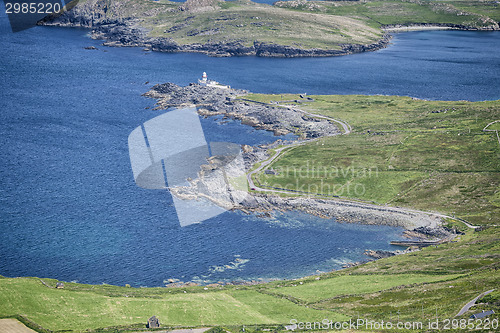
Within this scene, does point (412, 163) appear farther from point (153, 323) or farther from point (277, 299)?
point (153, 323)

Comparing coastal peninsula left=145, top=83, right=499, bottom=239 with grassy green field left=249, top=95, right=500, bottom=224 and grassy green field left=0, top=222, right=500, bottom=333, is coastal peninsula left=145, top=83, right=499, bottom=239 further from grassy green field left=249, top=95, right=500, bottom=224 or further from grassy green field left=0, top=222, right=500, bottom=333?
grassy green field left=0, top=222, right=500, bottom=333

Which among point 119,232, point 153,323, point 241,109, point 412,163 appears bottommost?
point 119,232

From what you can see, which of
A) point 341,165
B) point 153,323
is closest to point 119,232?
point 153,323

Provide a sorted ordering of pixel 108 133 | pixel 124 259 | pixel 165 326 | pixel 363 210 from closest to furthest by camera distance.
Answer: pixel 165 326 → pixel 124 259 → pixel 363 210 → pixel 108 133

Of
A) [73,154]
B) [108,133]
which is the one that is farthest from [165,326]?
[108,133]

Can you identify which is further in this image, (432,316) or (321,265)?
(321,265)

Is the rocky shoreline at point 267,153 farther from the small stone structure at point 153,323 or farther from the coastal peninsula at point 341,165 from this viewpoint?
the small stone structure at point 153,323

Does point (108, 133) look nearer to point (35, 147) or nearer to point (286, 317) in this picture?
point (35, 147)

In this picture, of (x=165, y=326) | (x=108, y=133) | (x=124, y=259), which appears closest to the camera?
(x=165, y=326)
